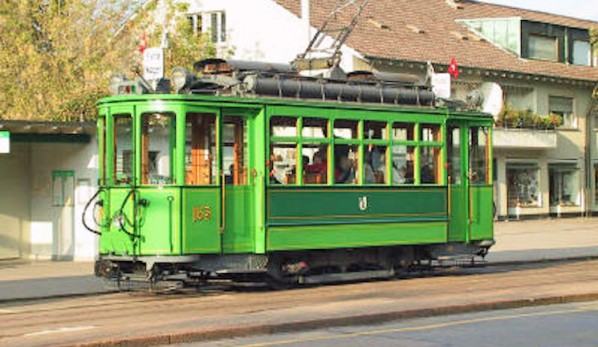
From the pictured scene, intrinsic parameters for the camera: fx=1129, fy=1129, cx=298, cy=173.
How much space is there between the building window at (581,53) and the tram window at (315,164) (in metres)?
34.2

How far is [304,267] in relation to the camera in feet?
59.4

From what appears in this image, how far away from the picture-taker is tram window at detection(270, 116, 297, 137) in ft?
57.8

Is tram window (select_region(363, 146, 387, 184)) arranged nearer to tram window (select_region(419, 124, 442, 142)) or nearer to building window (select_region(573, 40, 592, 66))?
tram window (select_region(419, 124, 442, 142))

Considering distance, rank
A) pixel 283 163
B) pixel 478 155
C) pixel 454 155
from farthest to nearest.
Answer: pixel 478 155, pixel 454 155, pixel 283 163

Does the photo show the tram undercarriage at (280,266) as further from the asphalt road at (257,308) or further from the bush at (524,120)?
the bush at (524,120)

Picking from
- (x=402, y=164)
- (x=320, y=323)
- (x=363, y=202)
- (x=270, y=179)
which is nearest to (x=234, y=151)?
(x=270, y=179)

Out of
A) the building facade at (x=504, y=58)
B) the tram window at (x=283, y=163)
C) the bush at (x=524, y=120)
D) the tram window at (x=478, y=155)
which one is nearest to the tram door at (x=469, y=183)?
the tram window at (x=478, y=155)

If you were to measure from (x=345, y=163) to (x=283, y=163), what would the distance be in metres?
1.29

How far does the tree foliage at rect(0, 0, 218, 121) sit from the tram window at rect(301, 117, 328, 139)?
1583cm

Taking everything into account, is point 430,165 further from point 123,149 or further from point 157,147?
point 123,149

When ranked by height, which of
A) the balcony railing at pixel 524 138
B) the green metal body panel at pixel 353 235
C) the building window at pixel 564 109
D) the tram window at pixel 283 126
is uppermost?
the building window at pixel 564 109

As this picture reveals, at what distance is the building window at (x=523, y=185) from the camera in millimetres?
45781

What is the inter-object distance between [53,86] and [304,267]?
18.1 m

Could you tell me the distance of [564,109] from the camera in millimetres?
48844
